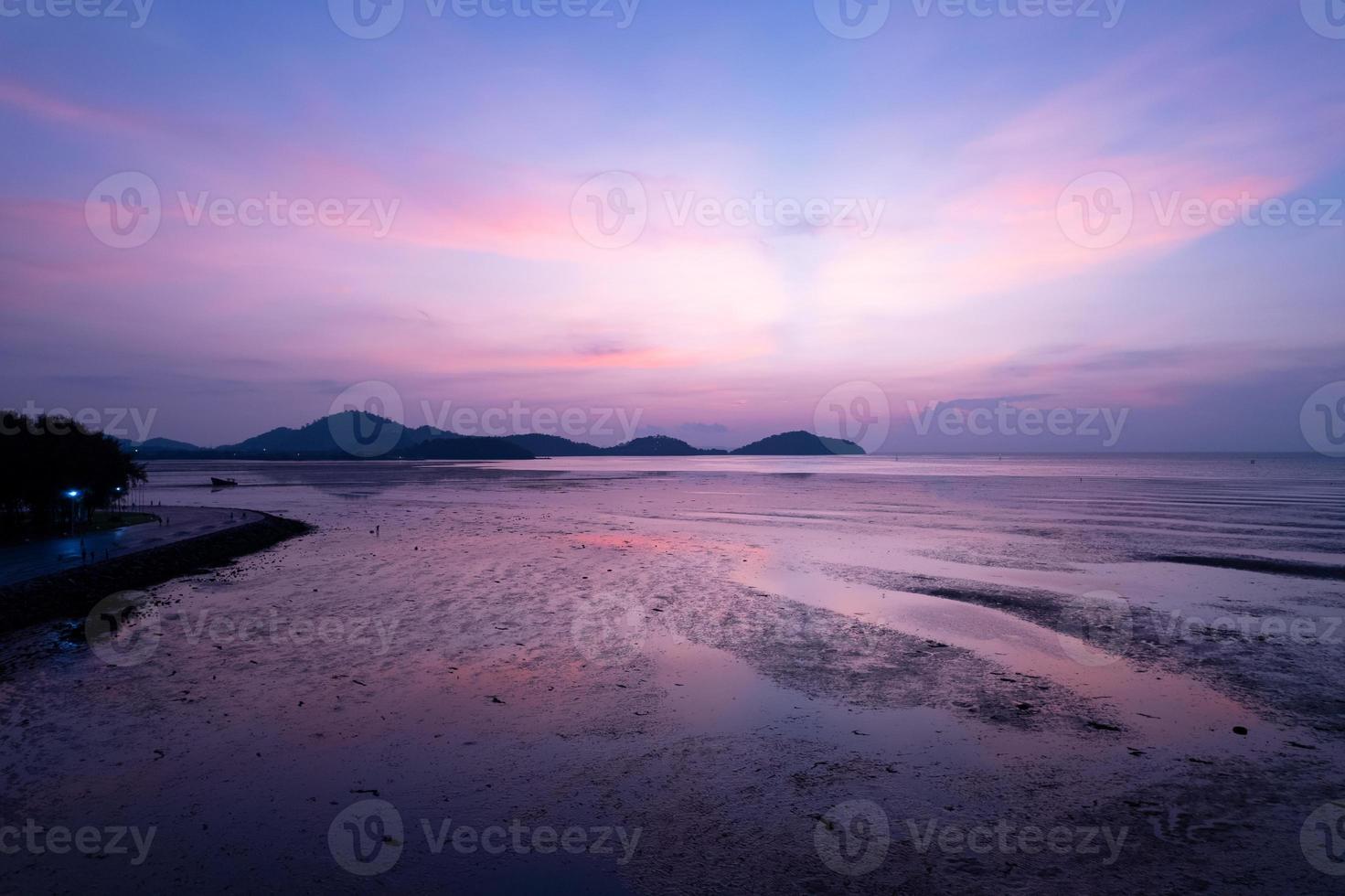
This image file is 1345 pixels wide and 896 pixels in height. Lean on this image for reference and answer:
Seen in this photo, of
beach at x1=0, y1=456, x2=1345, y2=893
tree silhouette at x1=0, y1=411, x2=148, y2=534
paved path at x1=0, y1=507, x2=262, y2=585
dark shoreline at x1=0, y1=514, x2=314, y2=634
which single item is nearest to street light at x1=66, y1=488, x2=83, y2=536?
tree silhouette at x1=0, y1=411, x2=148, y2=534

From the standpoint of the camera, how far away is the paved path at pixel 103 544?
24.0 m

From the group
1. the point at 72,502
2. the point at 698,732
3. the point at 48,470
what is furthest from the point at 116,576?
the point at 698,732

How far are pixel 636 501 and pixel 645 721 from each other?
172 ft

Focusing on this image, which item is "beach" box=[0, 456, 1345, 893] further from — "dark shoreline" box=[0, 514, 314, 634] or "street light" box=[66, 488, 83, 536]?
"street light" box=[66, 488, 83, 536]

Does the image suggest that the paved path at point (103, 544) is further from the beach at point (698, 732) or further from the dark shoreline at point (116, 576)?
the beach at point (698, 732)

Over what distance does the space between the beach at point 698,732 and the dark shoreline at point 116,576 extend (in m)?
1.41

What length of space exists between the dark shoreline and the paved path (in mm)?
747

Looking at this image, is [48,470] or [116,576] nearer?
[116,576]

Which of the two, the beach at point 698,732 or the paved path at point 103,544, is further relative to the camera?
the paved path at point 103,544

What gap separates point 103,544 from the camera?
30.2 metres

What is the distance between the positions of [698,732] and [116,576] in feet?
78.1

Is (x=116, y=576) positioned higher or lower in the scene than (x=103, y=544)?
lower

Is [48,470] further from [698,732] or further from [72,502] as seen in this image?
[698,732]

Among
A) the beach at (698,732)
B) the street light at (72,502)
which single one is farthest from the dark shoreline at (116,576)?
the street light at (72,502)
